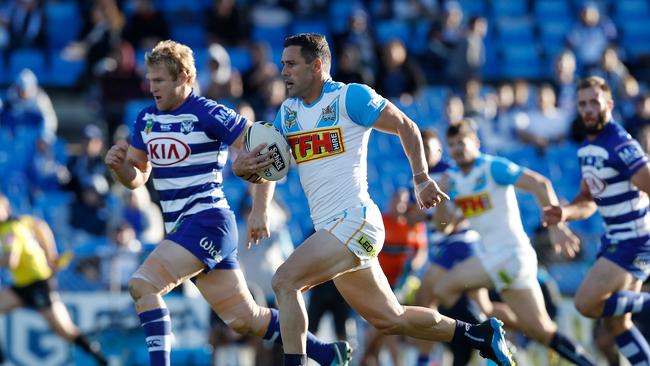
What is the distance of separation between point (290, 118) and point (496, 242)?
3.15 meters

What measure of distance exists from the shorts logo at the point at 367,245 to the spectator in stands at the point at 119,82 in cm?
972

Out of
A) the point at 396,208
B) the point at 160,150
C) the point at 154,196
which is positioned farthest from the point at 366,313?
the point at 154,196

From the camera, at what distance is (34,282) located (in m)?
12.6

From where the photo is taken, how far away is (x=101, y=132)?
1659 centimetres

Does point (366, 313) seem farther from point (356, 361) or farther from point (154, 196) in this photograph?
point (154, 196)

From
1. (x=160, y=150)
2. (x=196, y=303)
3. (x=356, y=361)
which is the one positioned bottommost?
(x=356, y=361)

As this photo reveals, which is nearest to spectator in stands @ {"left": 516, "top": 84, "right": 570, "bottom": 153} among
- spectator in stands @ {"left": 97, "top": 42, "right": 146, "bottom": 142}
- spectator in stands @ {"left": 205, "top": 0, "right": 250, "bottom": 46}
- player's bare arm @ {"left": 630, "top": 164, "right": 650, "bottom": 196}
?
spectator in stands @ {"left": 205, "top": 0, "right": 250, "bottom": 46}

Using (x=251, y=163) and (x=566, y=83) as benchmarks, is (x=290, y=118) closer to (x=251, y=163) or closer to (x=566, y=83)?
(x=251, y=163)

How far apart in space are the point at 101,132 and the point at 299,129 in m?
9.24

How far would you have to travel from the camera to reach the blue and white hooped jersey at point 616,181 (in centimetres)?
927

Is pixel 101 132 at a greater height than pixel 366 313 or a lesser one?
greater

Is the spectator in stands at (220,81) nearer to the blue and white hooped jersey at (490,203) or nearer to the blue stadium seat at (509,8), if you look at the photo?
the blue stadium seat at (509,8)

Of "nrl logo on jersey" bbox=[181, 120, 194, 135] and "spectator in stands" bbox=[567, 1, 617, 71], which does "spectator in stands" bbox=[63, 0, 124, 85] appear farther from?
"nrl logo on jersey" bbox=[181, 120, 194, 135]

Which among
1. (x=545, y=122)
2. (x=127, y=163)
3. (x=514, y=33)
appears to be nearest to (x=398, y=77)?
(x=545, y=122)
